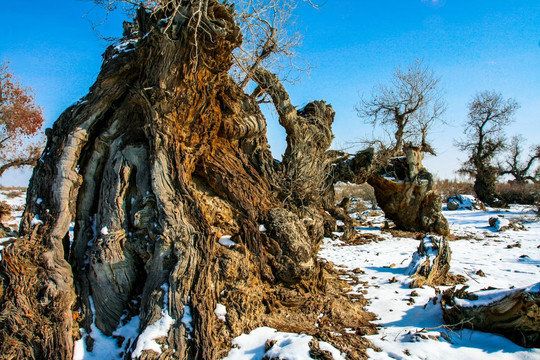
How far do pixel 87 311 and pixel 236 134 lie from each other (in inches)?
103

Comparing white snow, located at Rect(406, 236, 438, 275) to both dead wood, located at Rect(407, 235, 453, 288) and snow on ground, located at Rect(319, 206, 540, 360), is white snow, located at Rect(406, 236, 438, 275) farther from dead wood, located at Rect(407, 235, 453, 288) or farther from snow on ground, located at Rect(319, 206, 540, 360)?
snow on ground, located at Rect(319, 206, 540, 360)

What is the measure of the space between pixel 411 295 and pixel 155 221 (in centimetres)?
379

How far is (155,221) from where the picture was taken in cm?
340

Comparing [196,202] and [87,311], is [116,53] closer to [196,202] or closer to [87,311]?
[196,202]

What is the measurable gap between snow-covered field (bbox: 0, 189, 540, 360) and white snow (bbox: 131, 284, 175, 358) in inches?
14.4

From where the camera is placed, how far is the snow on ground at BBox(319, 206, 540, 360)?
3027 millimetres

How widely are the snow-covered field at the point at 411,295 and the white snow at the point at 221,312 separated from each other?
0.25m

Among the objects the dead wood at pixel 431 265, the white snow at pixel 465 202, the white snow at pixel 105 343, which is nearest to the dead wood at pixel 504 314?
the dead wood at pixel 431 265

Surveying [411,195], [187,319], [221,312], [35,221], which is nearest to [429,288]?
[221,312]

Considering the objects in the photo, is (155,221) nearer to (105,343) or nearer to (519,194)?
(105,343)

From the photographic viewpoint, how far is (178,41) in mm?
3434

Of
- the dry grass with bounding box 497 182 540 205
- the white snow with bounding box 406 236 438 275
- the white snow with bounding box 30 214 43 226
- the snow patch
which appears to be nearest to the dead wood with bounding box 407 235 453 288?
the white snow with bounding box 406 236 438 275

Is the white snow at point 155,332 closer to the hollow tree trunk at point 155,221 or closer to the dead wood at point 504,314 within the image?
the hollow tree trunk at point 155,221

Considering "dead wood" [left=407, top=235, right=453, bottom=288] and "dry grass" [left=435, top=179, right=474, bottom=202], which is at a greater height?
"dry grass" [left=435, top=179, right=474, bottom=202]
